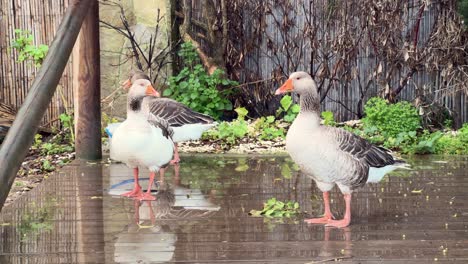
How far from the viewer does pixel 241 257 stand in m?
5.12

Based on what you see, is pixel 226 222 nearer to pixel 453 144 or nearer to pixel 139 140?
pixel 139 140

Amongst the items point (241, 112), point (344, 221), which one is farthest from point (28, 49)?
point (344, 221)

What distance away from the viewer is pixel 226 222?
243 inches

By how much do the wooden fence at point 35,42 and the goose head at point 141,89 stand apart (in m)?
5.12

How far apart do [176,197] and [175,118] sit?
2.14 metres

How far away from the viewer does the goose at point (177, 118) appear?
9.15 metres

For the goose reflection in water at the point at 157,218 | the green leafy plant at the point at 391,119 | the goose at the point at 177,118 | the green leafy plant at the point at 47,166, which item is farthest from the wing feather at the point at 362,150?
the green leafy plant at the point at 47,166

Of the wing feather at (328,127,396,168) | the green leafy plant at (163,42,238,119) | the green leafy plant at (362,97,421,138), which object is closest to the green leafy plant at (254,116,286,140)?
the green leafy plant at (163,42,238,119)

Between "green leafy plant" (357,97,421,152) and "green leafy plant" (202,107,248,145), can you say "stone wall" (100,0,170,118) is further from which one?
"green leafy plant" (357,97,421,152)

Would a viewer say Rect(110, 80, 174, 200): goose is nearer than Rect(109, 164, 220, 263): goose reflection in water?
No

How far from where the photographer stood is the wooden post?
9.32 metres

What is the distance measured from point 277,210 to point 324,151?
72 centimetres

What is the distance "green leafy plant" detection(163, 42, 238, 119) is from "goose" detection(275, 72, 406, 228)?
575cm

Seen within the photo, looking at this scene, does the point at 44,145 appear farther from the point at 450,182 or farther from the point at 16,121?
the point at 16,121
